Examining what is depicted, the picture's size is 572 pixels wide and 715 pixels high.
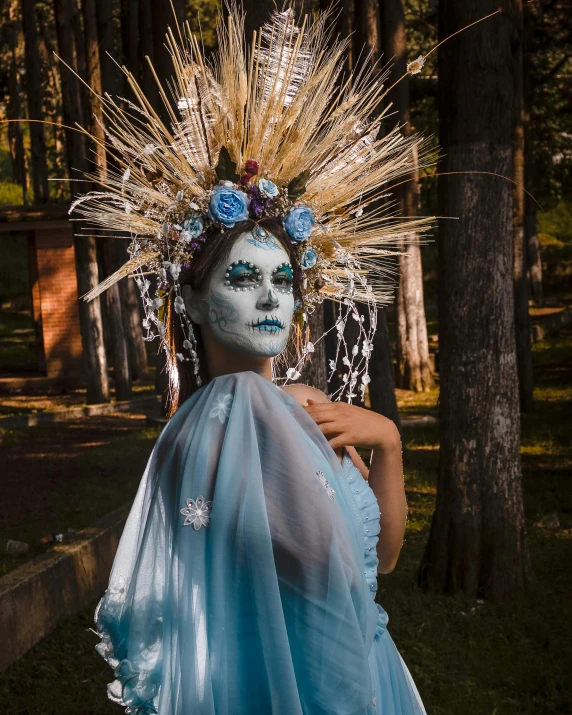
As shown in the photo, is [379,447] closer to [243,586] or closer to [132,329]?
[243,586]

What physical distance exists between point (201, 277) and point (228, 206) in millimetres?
236

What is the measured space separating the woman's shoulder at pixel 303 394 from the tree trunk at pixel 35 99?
59.8 ft

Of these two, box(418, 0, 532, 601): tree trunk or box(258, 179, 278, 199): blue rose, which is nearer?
box(258, 179, 278, 199): blue rose

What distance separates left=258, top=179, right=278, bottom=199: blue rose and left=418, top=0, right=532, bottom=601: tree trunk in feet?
12.2

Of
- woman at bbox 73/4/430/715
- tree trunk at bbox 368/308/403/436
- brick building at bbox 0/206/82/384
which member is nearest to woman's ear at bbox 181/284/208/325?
woman at bbox 73/4/430/715

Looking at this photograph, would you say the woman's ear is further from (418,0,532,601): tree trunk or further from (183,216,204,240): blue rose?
(418,0,532,601): tree trunk

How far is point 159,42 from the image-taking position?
38.2 ft

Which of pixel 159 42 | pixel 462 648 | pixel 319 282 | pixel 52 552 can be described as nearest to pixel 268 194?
pixel 319 282

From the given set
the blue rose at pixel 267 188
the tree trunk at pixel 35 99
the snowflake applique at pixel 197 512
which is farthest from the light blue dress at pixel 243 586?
the tree trunk at pixel 35 99

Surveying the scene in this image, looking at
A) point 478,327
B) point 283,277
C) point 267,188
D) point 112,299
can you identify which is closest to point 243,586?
point 283,277

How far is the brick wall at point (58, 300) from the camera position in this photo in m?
19.7

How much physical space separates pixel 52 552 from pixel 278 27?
442 cm

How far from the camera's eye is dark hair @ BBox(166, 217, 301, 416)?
121 inches

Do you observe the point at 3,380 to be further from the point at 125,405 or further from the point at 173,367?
the point at 173,367
